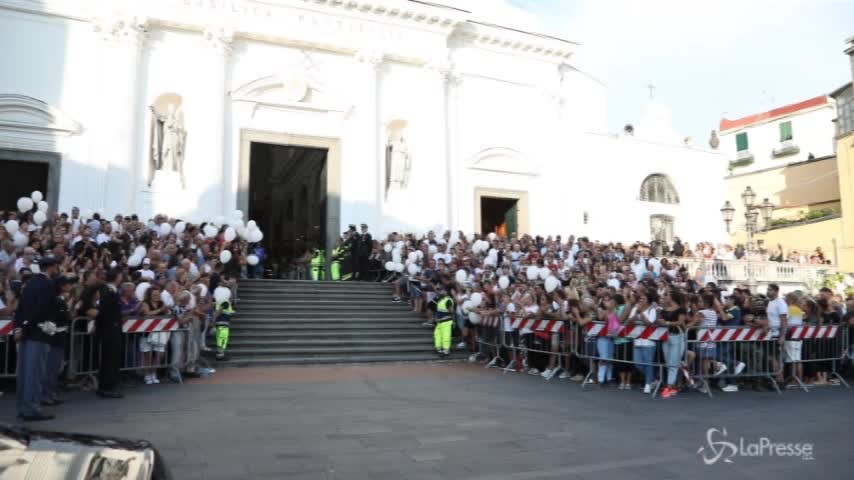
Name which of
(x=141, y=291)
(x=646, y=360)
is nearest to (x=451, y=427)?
(x=646, y=360)

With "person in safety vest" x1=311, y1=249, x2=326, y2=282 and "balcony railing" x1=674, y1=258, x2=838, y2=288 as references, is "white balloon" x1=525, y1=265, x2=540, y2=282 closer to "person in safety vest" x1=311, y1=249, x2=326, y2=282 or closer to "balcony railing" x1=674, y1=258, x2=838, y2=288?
"person in safety vest" x1=311, y1=249, x2=326, y2=282

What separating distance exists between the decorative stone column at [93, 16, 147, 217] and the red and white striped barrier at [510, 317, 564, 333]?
12969 mm

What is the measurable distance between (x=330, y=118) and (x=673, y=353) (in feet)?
49.9

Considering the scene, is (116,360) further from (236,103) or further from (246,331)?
(236,103)

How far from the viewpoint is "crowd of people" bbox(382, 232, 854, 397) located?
9.85m

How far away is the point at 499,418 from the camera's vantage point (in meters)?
7.50

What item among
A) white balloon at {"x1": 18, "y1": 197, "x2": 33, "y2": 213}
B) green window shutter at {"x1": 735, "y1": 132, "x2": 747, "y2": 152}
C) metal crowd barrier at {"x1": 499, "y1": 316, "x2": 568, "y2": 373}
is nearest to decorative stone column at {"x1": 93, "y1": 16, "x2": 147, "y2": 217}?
white balloon at {"x1": 18, "y1": 197, "x2": 33, "y2": 213}

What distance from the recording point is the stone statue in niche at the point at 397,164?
22.0 metres

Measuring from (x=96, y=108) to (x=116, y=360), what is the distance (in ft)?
42.4

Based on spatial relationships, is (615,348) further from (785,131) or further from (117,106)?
(785,131)

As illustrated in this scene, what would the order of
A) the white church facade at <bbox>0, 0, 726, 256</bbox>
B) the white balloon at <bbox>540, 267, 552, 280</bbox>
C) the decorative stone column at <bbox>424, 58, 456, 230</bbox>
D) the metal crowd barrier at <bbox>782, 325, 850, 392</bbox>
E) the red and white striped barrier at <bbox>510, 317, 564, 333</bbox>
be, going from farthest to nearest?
the decorative stone column at <bbox>424, 58, 456, 230</bbox>
the white church facade at <bbox>0, 0, 726, 256</bbox>
the white balloon at <bbox>540, 267, 552, 280</bbox>
the red and white striped barrier at <bbox>510, 317, 564, 333</bbox>
the metal crowd barrier at <bbox>782, 325, 850, 392</bbox>

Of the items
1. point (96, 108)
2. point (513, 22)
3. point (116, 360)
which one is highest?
point (513, 22)

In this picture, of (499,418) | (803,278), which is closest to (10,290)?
(499,418)

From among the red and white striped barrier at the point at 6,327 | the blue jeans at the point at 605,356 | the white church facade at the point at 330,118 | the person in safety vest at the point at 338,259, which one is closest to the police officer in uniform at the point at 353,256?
the person in safety vest at the point at 338,259
